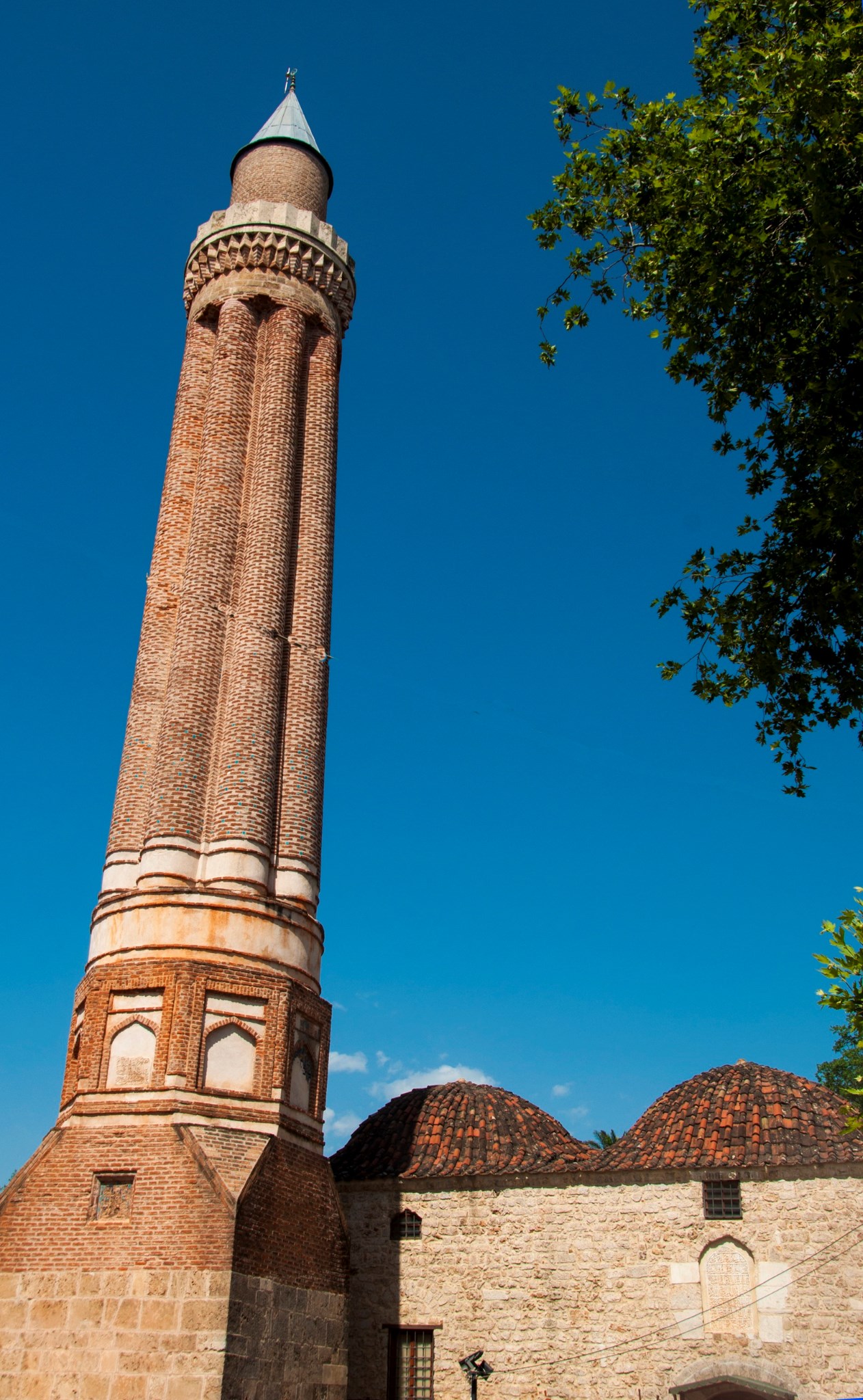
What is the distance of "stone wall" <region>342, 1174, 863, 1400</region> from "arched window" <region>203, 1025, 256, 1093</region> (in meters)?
4.55

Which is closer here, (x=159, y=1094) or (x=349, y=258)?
(x=159, y=1094)

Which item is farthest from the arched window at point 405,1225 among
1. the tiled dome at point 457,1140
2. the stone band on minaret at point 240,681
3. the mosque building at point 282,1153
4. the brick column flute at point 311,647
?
the brick column flute at point 311,647

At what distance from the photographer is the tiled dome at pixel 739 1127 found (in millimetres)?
15656

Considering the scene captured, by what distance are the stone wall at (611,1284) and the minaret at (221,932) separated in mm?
2892

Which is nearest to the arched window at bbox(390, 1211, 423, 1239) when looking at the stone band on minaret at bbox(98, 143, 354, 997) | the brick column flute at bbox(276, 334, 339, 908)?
the stone band on minaret at bbox(98, 143, 354, 997)

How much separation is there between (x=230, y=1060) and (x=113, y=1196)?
6.28ft

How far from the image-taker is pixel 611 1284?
1580cm

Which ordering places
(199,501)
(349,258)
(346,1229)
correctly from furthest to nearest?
(349,258) < (199,501) < (346,1229)

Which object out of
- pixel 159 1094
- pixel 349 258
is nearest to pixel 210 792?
pixel 159 1094

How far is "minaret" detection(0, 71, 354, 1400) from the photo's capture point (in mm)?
12242

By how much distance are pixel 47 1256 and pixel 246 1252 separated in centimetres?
208

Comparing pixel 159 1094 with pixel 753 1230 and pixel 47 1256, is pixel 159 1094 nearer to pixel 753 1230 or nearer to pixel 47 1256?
pixel 47 1256

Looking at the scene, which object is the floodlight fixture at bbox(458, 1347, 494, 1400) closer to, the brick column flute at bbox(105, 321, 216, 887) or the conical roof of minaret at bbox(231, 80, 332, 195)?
the brick column flute at bbox(105, 321, 216, 887)

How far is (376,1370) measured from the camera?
16.3 metres
